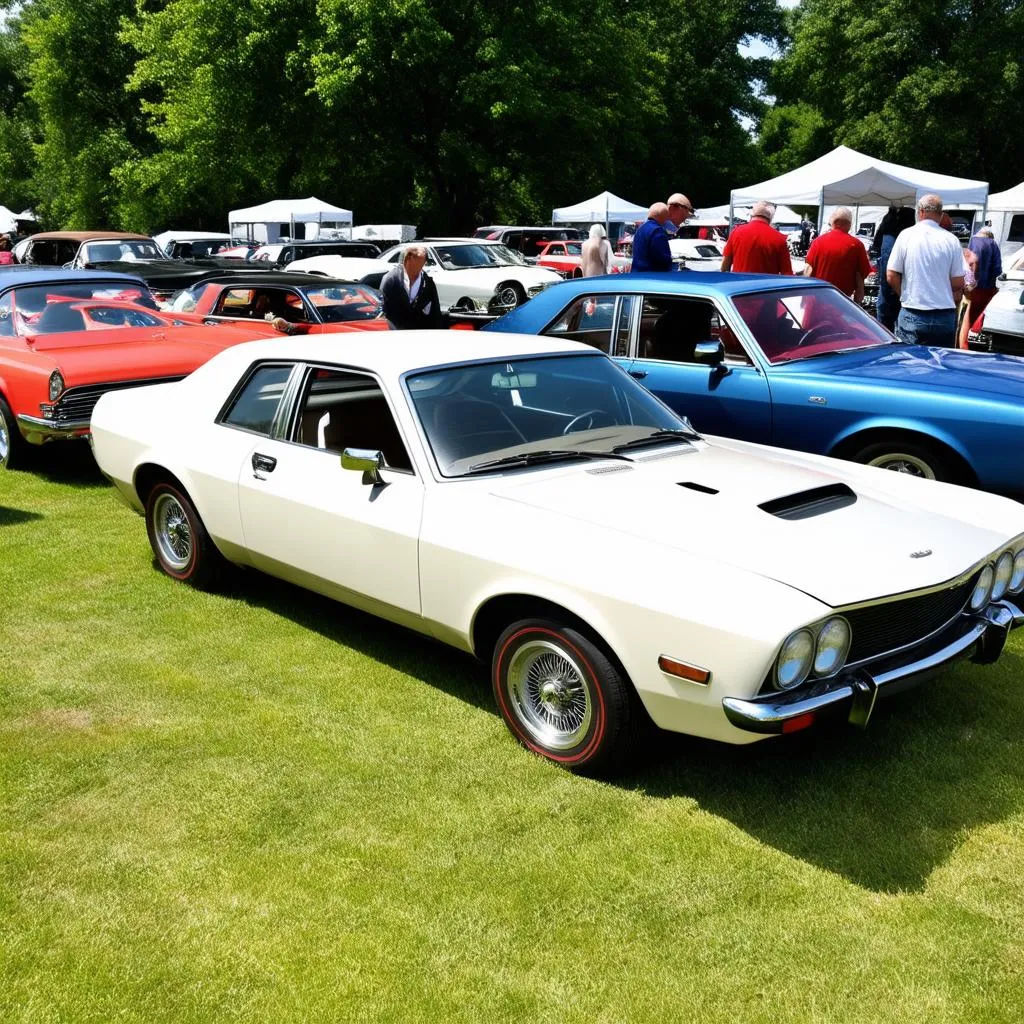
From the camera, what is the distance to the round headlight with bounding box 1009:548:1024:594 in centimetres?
434

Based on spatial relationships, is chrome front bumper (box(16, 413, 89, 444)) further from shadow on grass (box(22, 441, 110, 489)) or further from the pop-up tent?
the pop-up tent

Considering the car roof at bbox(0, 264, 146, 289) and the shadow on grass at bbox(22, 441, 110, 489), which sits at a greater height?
the car roof at bbox(0, 264, 146, 289)

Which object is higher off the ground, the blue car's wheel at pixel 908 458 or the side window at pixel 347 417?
the side window at pixel 347 417

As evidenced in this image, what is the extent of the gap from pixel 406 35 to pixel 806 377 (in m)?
23.9

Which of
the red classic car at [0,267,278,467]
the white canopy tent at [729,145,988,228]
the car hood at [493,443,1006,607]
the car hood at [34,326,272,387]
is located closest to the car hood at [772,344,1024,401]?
the car hood at [493,443,1006,607]

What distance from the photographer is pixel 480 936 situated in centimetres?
310

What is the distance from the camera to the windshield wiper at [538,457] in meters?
4.40

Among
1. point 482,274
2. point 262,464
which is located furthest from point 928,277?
point 482,274

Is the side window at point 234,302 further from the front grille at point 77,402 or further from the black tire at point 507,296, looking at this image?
the black tire at point 507,296

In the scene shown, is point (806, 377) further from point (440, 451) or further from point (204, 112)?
point (204, 112)

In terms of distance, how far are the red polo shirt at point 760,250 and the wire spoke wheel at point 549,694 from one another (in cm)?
604

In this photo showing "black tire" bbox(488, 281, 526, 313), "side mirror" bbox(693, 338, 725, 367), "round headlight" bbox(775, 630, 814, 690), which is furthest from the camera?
"black tire" bbox(488, 281, 526, 313)

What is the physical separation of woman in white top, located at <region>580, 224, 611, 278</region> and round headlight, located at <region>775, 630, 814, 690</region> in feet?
30.9

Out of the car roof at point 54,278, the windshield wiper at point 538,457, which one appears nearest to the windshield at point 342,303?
the car roof at point 54,278
